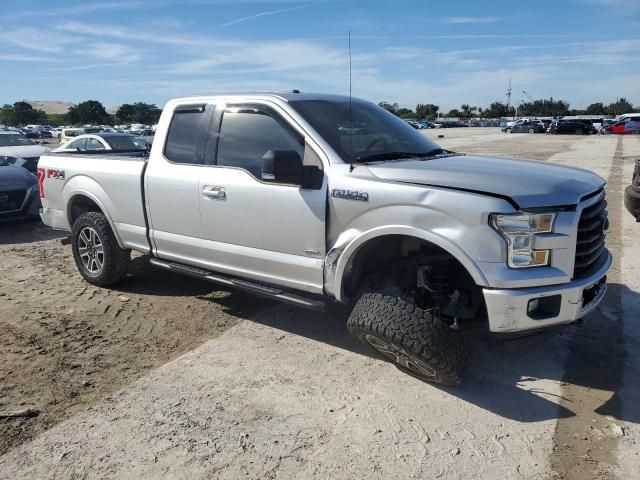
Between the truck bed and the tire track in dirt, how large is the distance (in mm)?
3742

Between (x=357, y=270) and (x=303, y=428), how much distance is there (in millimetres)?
1176

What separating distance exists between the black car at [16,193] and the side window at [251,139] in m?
6.19

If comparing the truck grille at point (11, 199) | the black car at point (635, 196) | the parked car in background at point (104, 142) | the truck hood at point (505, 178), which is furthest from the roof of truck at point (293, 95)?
the parked car in background at point (104, 142)

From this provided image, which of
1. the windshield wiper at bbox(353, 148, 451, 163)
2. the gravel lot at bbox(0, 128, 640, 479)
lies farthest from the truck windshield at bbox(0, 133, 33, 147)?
the windshield wiper at bbox(353, 148, 451, 163)

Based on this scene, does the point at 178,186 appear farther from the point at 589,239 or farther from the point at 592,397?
the point at 592,397

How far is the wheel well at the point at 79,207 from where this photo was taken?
594 centimetres

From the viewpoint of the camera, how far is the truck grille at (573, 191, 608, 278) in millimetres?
3379

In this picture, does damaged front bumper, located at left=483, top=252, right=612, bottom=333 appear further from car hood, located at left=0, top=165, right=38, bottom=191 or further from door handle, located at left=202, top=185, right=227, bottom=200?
car hood, located at left=0, top=165, right=38, bottom=191

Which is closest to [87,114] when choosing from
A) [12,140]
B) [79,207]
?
[12,140]

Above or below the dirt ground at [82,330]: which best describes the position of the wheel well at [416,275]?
above

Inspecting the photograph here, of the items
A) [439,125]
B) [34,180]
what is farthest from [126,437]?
[439,125]

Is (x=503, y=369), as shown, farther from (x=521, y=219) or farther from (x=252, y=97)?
(x=252, y=97)

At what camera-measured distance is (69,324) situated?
15.9 ft

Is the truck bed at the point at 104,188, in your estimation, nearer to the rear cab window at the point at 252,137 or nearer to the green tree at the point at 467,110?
the rear cab window at the point at 252,137
